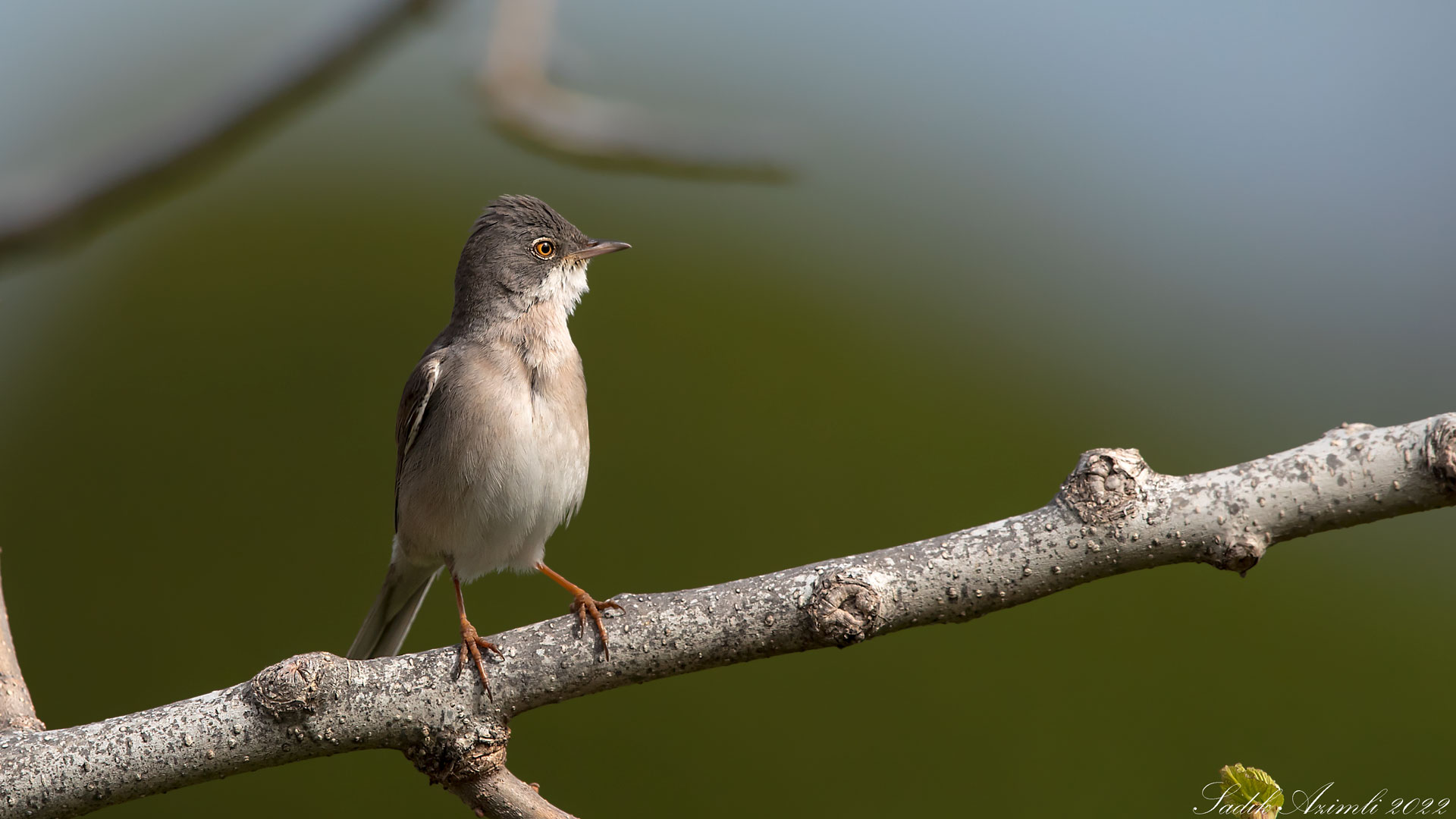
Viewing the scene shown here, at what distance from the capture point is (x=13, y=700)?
101 inches

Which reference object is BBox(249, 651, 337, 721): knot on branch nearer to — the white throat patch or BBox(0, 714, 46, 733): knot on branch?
BBox(0, 714, 46, 733): knot on branch

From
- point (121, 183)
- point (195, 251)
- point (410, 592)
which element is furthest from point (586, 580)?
point (121, 183)

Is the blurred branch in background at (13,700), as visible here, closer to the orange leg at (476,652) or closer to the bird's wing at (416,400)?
the orange leg at (476,652)

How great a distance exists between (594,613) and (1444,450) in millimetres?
1718

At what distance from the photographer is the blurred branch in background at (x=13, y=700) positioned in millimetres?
2500

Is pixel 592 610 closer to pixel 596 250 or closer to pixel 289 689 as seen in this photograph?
pixel 289 689

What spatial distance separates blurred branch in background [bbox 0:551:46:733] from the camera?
2500 millimetres

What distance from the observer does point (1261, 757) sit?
4.45 m

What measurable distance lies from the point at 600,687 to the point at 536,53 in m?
1.39

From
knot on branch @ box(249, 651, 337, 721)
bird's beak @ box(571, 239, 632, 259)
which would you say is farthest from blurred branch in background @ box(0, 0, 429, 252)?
bird's beak @ box(571, 239, 632, 259)

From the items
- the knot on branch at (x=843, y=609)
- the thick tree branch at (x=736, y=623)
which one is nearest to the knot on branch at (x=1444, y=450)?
the thick tree branch at (x=736, y=623)

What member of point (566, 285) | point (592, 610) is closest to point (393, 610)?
point (566, 285)

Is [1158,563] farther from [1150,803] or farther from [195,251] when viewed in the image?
[195,251]

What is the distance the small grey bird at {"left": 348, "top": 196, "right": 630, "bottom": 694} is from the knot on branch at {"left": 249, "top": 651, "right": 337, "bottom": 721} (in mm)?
991
